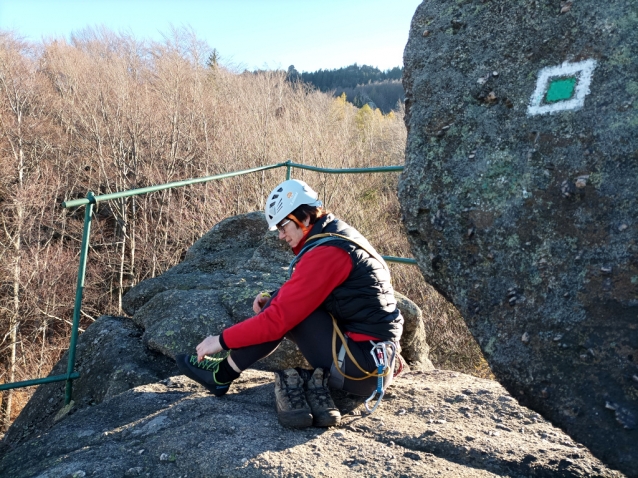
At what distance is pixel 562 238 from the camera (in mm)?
1936

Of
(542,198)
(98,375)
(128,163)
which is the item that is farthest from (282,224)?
(128,163)

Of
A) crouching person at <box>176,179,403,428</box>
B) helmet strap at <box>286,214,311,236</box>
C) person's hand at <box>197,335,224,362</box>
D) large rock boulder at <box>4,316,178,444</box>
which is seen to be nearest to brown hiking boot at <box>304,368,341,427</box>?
crouching person at <box>176,179,403,428</box>

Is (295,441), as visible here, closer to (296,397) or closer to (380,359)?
(296,397)

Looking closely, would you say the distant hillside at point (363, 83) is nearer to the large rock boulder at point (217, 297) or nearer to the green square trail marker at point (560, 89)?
the large rock boulder at point (217, 297)

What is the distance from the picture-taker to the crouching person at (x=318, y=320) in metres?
2.68

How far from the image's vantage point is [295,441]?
2559 millimetres

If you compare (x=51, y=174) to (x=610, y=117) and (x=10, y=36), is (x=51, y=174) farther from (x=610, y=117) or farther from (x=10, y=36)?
(x=610, y=117)

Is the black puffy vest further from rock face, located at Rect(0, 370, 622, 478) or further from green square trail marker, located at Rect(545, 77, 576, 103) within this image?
green square trail marker, located at Rect(545, 77, 576, 103)

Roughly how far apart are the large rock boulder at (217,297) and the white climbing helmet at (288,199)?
47.6 inches

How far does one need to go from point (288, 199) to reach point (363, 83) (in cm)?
8371

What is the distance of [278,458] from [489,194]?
4.26 feet

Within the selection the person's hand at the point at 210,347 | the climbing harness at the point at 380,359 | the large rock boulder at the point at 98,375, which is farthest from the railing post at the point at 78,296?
the climbing harness at the point at 380,359

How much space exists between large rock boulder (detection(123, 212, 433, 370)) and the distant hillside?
6046 centimetres

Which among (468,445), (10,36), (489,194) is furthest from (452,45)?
(10,36)
